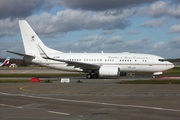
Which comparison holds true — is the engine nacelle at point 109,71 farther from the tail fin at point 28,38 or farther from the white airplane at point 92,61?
the tail fin at point 28,38

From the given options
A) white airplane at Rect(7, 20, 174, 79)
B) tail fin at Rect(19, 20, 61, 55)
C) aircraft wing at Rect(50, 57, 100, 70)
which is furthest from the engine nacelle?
tail fin at Rect(19, 20, 61, 55)

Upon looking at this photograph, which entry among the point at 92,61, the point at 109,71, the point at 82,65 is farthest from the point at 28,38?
the point at 109,71

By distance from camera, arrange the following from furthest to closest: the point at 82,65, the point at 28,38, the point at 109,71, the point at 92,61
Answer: the point at 28,38 < the point at 92,61 < the point at 82,65 < the point at 109,71

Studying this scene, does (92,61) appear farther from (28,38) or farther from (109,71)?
(28,38)

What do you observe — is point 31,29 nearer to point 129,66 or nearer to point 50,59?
point 50,59

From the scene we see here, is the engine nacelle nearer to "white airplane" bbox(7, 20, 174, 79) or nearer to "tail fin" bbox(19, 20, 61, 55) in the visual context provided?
"white airplane" bbox(7, 20, 174, 79)

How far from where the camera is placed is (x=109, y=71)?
3925 cm

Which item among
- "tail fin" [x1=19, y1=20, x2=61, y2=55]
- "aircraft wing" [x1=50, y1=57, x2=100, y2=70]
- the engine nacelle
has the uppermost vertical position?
"tail fin" [x1=19, y1=20, x2=61, y2=55]

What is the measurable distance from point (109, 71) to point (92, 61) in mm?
4053

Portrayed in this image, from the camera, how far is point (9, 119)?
10.9m

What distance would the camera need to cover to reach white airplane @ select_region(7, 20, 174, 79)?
40.3m

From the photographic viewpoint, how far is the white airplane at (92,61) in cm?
4031

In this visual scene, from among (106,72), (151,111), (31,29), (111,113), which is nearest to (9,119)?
(111,113)

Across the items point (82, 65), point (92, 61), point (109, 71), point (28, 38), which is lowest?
point (109, 71)
